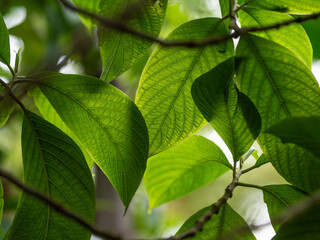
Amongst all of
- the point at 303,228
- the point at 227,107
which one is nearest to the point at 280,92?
the point at 227,107

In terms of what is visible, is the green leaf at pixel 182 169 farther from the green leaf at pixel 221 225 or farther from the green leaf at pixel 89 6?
the green leaf at pixel 89 6

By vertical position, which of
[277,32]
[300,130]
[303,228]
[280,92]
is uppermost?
[277,32]

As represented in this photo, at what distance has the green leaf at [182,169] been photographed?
79 centimetres

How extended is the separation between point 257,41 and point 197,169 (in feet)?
1.01

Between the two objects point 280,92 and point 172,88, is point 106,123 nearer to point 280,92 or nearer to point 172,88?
point 172,88

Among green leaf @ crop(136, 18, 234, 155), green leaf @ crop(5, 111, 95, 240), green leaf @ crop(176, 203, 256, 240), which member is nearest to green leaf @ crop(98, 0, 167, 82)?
green leaf @ crop(136, 18, 234, 155)

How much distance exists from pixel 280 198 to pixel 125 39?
0.38 metres

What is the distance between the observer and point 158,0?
0.74 meters

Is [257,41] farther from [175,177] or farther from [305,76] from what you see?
[175,177]

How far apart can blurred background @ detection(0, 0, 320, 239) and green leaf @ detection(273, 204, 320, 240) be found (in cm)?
12

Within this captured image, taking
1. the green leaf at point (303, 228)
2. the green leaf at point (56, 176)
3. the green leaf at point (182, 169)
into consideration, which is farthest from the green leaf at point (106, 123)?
the green leaf at point (303, 228)

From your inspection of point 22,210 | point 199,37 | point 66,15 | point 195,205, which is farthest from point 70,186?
point 195,205

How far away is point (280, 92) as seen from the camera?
0.65 meters

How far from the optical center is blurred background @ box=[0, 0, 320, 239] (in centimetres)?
91
